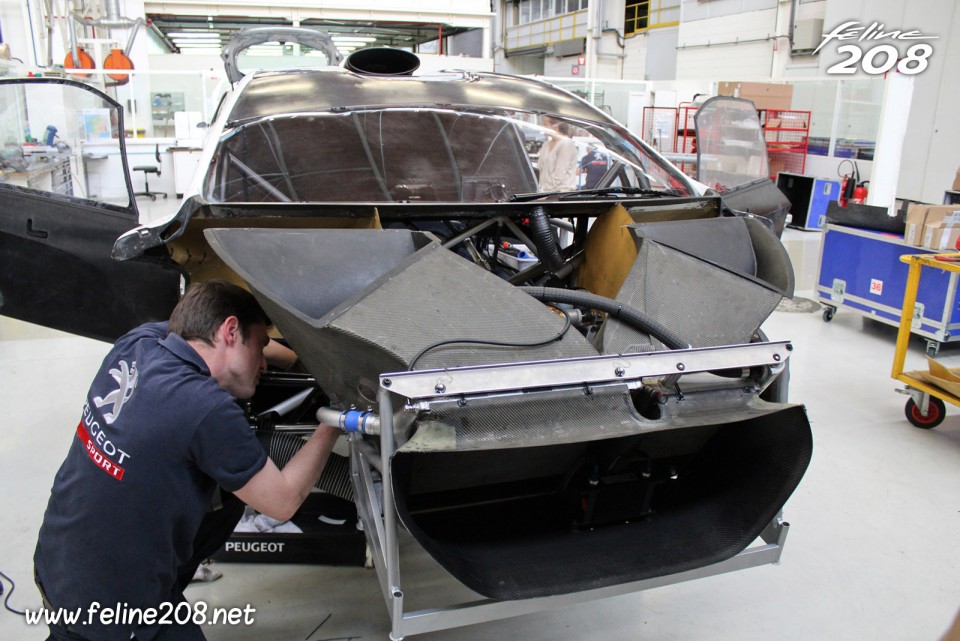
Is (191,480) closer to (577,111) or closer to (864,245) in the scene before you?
(577,111)

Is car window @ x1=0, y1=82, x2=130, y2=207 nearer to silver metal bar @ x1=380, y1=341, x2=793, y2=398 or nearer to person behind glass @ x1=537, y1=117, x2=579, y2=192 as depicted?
person behind glass @ x1=537, y1=117, x2=579, y2=192

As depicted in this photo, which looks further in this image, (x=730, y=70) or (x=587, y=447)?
(x=730, y=70)

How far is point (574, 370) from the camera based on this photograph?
1.48 meters

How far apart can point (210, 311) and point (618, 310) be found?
41.5 inches

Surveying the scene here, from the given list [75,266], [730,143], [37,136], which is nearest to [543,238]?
[730,143]

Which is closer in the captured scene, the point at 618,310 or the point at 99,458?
the point at 99,458

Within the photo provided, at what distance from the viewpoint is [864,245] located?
5.20 meters

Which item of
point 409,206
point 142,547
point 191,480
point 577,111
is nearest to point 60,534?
point 142,547

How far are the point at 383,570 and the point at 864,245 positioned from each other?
4.81 metres

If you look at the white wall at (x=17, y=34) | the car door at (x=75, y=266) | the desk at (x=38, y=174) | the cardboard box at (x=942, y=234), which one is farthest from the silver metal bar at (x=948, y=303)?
the white wall at (x=17, y=34)

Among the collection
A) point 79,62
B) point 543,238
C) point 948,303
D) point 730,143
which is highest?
point 79,62

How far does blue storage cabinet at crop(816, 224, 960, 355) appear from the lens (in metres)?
4.52
